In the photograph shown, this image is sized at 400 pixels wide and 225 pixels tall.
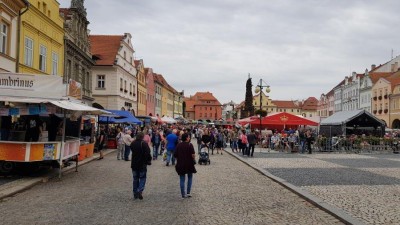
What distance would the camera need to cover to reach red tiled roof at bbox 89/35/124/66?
52.8m

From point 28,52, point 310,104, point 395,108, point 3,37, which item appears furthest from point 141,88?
point 310,104

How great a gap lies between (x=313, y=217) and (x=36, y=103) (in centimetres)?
967

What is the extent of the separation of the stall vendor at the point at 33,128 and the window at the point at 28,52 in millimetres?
10856

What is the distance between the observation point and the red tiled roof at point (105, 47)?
52.8 metres

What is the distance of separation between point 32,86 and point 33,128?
1744 mm

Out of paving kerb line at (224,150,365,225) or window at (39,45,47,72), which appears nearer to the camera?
paving kerb line at (224,150,365,225)

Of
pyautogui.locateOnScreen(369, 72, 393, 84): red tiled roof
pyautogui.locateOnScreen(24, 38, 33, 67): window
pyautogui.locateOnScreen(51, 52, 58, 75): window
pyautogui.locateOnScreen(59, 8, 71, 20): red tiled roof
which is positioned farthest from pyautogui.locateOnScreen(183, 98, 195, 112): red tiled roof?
pyautogui.locateOnScreen(24, 38, 33, 67): window

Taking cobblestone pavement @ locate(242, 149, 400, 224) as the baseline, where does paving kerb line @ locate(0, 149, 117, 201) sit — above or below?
below

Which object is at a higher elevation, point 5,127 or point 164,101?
point 164,101

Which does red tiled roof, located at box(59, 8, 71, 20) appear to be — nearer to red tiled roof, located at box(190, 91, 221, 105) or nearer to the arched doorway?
the arched doorway

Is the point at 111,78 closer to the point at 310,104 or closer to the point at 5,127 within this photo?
the point at 5,127

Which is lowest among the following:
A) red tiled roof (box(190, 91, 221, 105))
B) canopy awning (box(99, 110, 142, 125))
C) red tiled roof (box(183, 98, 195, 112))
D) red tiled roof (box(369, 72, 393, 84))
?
canopy awning (box(99, 110, 142, 125))

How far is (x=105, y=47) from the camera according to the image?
2163 inches

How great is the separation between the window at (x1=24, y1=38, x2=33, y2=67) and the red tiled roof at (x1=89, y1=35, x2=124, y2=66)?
25.3 metres
